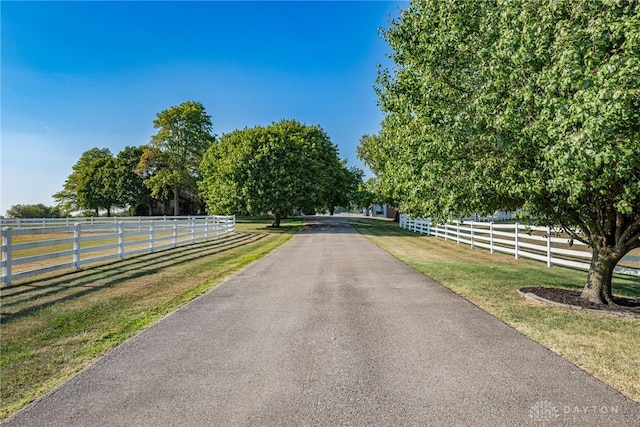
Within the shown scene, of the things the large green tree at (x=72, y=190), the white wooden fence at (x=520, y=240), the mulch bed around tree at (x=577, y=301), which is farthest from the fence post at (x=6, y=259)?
the large green tree at (x=72, y=190)

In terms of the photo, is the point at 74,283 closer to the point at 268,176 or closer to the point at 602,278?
the point at 602,278

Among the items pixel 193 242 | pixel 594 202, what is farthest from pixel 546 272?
pixel 193 242

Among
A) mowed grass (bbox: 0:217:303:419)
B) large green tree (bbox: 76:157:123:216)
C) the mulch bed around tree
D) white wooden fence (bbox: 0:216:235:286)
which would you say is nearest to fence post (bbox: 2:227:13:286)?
white wooden fence (bbox: 0:216:235:286)

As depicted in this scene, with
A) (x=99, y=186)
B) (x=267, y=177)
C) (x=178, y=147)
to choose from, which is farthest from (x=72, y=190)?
(x=267, y=177)

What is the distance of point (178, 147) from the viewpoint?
47094 mm

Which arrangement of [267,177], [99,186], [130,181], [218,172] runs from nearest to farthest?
1. [267,177]
2. [218,172]
3. [130,181]
4. [99,186]

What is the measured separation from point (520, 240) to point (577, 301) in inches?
559

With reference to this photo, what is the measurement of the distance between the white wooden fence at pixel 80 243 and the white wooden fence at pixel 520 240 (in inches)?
363

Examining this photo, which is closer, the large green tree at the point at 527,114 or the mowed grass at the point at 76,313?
the mowed grass at the point at 76,313

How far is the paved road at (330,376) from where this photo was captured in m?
2.94

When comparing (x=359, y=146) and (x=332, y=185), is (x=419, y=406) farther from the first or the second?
(x=359, y=146)

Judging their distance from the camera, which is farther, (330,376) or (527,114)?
(527,114)

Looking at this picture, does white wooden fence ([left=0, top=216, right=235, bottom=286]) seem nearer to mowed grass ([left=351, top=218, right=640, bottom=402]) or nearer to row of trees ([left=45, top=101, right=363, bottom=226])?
row of trees ([left=45, top=101, right=363, bottom=226])

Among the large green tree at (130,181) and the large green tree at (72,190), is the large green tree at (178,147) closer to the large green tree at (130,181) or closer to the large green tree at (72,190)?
the large green tree at (130,181)
